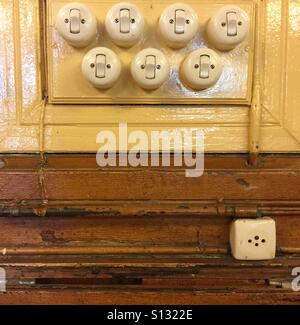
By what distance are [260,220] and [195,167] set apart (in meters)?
0.15

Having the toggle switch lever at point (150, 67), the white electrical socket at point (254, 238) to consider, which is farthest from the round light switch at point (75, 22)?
the white electrical socket at point (254, 238)

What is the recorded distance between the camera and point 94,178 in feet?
1.98

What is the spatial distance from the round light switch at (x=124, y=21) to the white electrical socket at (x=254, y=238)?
376 millimetres

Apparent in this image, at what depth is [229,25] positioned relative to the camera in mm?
561

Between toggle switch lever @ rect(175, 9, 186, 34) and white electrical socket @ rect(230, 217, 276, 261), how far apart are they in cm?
34

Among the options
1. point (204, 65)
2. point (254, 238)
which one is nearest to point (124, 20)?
point (204, 65)

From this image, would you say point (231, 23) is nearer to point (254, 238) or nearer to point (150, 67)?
point (150, 67)

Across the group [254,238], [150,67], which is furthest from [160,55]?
[254,238]

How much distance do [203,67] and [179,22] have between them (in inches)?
3.3

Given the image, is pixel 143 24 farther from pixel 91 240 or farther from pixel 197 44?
pixel 91 240

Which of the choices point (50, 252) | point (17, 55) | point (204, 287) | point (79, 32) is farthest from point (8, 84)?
point (204, 287)

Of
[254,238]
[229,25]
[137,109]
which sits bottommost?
[254,238]

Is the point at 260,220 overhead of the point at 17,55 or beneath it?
beneath

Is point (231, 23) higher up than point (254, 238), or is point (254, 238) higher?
point (231, 23)
